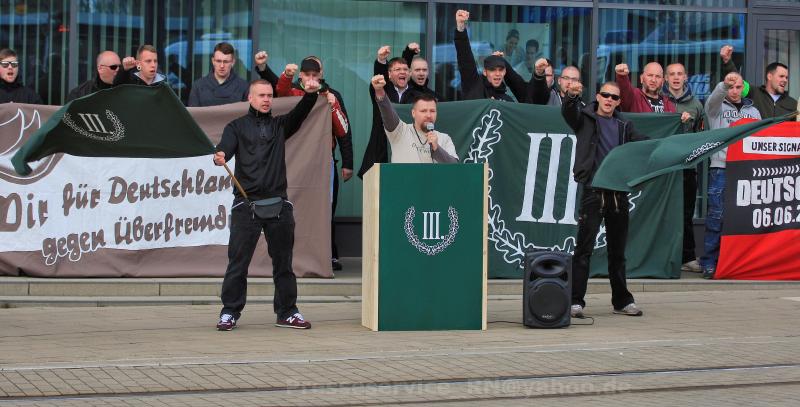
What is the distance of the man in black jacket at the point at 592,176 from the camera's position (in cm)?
1159

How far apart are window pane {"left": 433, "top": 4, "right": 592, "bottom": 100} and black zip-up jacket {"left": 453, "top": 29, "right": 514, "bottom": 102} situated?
2.13m

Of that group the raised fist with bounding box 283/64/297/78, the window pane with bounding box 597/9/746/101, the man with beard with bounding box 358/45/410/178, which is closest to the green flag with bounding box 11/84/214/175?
the raised fist with bounding box 283/64/297/78

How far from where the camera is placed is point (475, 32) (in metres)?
16.6

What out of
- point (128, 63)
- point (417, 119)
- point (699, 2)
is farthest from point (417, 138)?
point (699, 2)

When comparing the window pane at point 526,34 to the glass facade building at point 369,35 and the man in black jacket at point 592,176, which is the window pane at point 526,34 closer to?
the glass facade building at point 369,35

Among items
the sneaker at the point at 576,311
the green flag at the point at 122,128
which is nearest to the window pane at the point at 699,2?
the sneaker at the point at 576,311

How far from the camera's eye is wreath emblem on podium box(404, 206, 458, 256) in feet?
35.0

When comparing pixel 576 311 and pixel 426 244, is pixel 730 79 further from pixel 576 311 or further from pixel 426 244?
pixel 426 244

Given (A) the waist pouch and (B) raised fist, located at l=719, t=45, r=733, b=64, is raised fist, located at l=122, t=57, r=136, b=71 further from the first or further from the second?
(B) raised fist, located at l=719, t=45, r=733, b=64

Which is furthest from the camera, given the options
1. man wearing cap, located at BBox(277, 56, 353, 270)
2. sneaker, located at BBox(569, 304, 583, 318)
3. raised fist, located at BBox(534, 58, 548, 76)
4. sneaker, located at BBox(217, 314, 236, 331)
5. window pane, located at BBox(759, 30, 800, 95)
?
window pane, located at BBox(759, 30, 800, 95)

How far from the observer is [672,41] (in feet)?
55.9

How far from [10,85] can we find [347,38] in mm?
4295

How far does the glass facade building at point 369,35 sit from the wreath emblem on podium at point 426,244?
17.0 feet

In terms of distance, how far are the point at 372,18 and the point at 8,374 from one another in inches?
346
